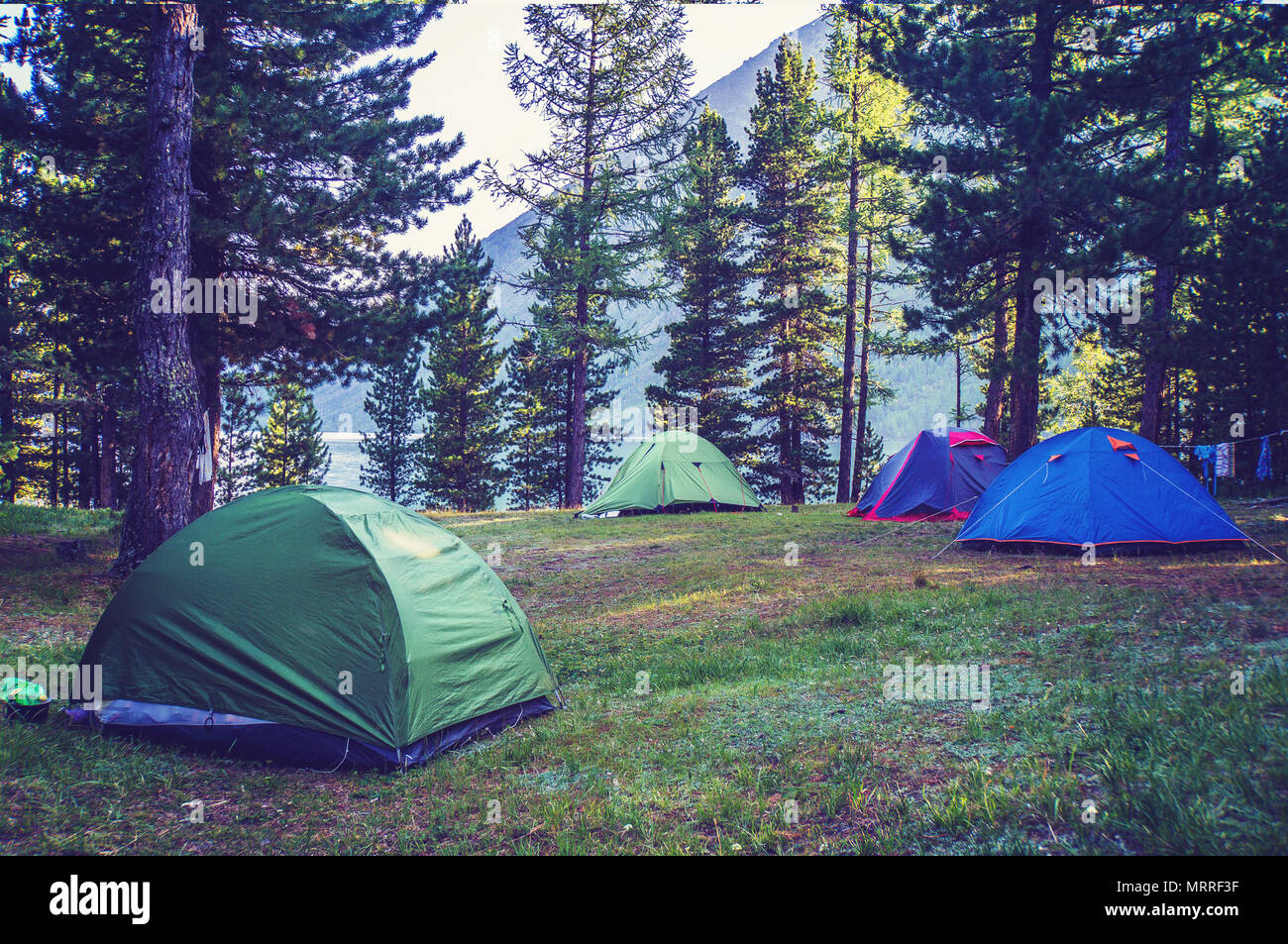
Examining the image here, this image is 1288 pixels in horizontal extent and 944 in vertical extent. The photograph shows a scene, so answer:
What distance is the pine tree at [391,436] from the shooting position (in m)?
46.3

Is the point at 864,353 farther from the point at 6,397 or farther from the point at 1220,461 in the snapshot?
the point at 6,397

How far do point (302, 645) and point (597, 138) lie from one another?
71.3 ft

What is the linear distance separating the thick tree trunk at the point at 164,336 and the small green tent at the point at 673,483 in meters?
11.9

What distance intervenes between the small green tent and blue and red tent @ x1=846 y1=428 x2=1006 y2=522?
15.8 ft

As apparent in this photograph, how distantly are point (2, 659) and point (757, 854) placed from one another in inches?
277

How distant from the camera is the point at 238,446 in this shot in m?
43.9

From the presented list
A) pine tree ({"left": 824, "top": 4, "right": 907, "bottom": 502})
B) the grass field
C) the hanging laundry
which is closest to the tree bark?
the grass field

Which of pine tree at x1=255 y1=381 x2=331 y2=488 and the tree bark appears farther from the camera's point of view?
pine tree at x1=255 y1=381 x2=331 y2=488

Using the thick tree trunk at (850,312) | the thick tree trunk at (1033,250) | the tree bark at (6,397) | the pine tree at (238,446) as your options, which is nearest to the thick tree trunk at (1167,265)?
the thick tree trunk at (1033,250)

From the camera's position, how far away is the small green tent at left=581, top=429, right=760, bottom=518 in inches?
808

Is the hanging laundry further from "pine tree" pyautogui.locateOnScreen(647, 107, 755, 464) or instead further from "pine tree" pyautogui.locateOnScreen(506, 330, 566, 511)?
"pine tree" pyautogui.locateOnScreen(506, 330, 566, 511)
